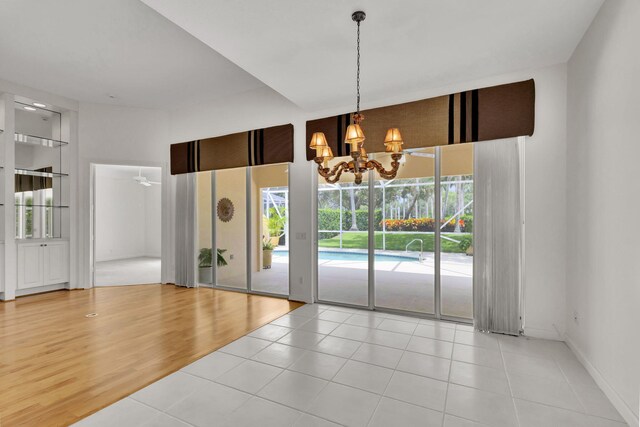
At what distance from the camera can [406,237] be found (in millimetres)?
4395

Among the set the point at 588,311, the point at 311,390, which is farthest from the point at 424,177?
the point at 311,390

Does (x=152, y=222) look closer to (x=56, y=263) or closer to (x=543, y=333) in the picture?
(x=56, y=263)

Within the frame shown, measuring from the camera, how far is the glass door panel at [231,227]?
5730 mm

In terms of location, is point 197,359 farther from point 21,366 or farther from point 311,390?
point 21,366

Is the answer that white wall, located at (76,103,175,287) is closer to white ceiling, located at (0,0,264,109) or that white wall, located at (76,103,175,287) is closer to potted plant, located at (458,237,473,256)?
white ceiling, located at (0,0,264,109)

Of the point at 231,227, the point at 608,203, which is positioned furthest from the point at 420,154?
the point at 231,227

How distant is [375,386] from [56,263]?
20.5 feet

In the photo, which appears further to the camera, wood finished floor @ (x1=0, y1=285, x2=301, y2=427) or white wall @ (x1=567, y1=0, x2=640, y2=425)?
wood finished floor @ (x1=0, y1=285, x2=301, y2=427)

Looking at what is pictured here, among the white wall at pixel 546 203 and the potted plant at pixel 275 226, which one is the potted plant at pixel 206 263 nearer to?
the potted plant at pixel 275 226

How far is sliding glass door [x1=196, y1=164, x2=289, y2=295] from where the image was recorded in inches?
216

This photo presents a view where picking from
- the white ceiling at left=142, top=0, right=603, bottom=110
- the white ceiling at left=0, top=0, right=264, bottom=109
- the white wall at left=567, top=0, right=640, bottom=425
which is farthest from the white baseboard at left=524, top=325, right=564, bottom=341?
the white ceiling at left=0, top=0, right=264, bottom=109

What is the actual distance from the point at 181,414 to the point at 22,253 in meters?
5.19

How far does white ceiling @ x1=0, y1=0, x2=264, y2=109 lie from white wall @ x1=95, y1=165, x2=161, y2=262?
476 centimetres

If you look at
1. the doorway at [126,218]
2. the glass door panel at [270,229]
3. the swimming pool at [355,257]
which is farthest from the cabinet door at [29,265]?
the swimming pool at [355,257]
